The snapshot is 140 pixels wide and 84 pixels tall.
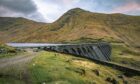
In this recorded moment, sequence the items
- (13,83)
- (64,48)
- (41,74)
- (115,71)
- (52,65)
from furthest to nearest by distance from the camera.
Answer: (64,48), (115,71), (52,65), (41,74), (13,83)

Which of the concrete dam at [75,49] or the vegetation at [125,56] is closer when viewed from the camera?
the concrete dam at [75,49]

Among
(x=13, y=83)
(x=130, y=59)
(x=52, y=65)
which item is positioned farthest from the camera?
(x=130, y=59)

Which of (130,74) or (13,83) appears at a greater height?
(13,83)

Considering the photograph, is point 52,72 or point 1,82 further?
point 52,72

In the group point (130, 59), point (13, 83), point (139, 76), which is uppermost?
point (13, 83)

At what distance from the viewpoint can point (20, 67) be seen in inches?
844

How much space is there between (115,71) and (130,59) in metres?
109

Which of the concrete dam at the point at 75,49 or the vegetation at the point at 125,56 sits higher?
the concrete dam at the point at 75,49

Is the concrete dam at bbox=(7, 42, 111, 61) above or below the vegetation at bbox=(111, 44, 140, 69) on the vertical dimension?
above

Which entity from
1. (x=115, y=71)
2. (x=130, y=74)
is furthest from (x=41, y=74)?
(x=130, y=74)

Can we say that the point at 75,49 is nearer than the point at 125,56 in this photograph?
Yes

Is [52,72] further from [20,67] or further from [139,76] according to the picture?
[139,76]

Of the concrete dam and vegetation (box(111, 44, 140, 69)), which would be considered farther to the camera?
vegetation (box(111, 44, 140, 69))

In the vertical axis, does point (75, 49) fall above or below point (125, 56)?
above
